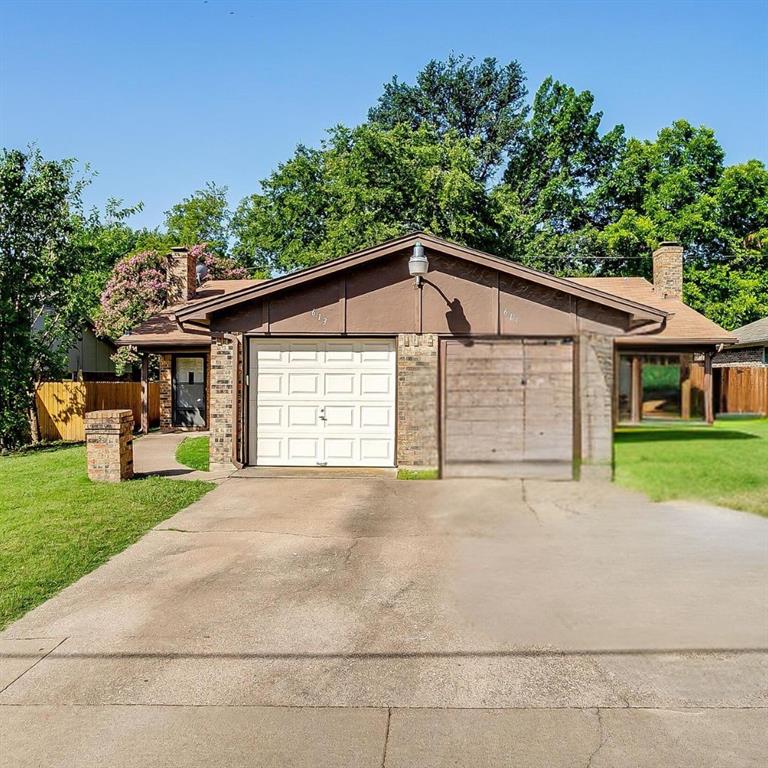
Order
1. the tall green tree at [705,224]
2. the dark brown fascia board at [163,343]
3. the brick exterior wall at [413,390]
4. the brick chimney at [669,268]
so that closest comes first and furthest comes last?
1. the brick exterior wall at [413,390]
2. the dark brown fascia board at [163,343]
3. the brick chimney at [669,268]
4. the tall green tree at [705,224]

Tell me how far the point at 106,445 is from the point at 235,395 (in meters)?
1.83

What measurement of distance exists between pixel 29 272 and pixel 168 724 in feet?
48.3

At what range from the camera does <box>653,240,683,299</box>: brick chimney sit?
56.5ft


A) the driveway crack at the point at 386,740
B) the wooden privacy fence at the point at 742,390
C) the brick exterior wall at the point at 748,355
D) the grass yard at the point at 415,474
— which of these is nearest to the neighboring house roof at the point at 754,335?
the brick exterior wall at the point at 748,355

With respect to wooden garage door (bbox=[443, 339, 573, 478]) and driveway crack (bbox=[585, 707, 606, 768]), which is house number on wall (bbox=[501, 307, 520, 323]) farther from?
driveway crack (bbox=[585, 707, 606, 768])

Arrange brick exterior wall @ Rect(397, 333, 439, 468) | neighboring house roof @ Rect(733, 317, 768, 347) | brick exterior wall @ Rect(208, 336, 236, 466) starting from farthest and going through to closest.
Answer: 1. neighboring house roof @ Rect(733, 317, 768, 347)
2. brick exterior wall @ Rect(208, 336, 236, 466)
3. brick exterior wall @ Rect(397, 333, 439, 468)

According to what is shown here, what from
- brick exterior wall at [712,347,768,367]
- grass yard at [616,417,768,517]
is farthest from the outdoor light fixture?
brick exterior wall at [712,347,768,367]

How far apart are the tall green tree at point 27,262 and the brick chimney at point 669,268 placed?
13.8 meters

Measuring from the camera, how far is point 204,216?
39.7 m

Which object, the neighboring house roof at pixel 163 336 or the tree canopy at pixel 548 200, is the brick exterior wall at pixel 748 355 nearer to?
the tree canopy at pixel 548 200

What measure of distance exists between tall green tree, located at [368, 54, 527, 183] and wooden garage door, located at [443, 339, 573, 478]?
32164 mm

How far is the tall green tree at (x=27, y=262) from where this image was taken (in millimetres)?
15117

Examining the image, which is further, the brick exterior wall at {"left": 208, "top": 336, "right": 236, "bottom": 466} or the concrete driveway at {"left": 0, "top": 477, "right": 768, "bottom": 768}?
the brick exterior wall at {"left": 208, "top": 336, "right": 236, "bottom": 466}

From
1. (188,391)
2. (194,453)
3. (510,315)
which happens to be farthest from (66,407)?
(510,315)
